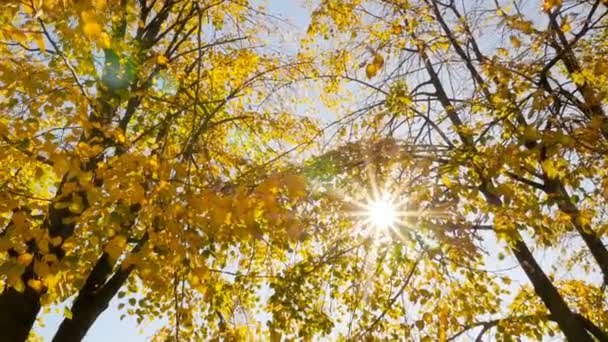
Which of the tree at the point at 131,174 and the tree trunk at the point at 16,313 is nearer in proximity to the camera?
the tree at the point at 131,174

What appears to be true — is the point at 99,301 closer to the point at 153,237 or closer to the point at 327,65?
the point at 153,237

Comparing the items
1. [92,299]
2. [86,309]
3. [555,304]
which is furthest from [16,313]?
[555,304]

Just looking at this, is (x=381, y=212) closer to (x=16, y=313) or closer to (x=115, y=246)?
(x=115, y=246)

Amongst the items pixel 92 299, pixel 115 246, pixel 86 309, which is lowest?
pixel 115 246

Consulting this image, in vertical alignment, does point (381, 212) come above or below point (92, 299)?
below

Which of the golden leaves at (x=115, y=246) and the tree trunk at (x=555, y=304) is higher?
the tree trunk at (x=555, y=304)

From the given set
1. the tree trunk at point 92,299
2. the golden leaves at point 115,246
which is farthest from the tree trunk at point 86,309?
the golden leaves at point 115,246

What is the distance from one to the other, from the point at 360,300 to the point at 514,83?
8.03ft

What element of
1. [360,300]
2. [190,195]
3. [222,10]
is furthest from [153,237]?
[222,10]

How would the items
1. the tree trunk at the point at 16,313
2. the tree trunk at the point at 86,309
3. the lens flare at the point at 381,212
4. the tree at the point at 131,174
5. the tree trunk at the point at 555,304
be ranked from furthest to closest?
the tree trunk at the point at 555,304 < the tree trunk at the point at 86,309 < the tree trunk at the point at 16,313 < the lens flare at the point at 381,212 < the tree at the point at 131,174

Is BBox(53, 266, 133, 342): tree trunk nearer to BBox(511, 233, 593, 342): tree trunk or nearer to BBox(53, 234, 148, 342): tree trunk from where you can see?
BBox(53, 234, 148, 342): tree trunk

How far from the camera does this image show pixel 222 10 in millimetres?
7945

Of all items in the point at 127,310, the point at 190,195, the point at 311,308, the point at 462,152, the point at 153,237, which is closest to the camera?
the point at 190,195

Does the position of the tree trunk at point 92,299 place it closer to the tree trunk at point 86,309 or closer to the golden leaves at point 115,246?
the tree trunk at point 86,309
